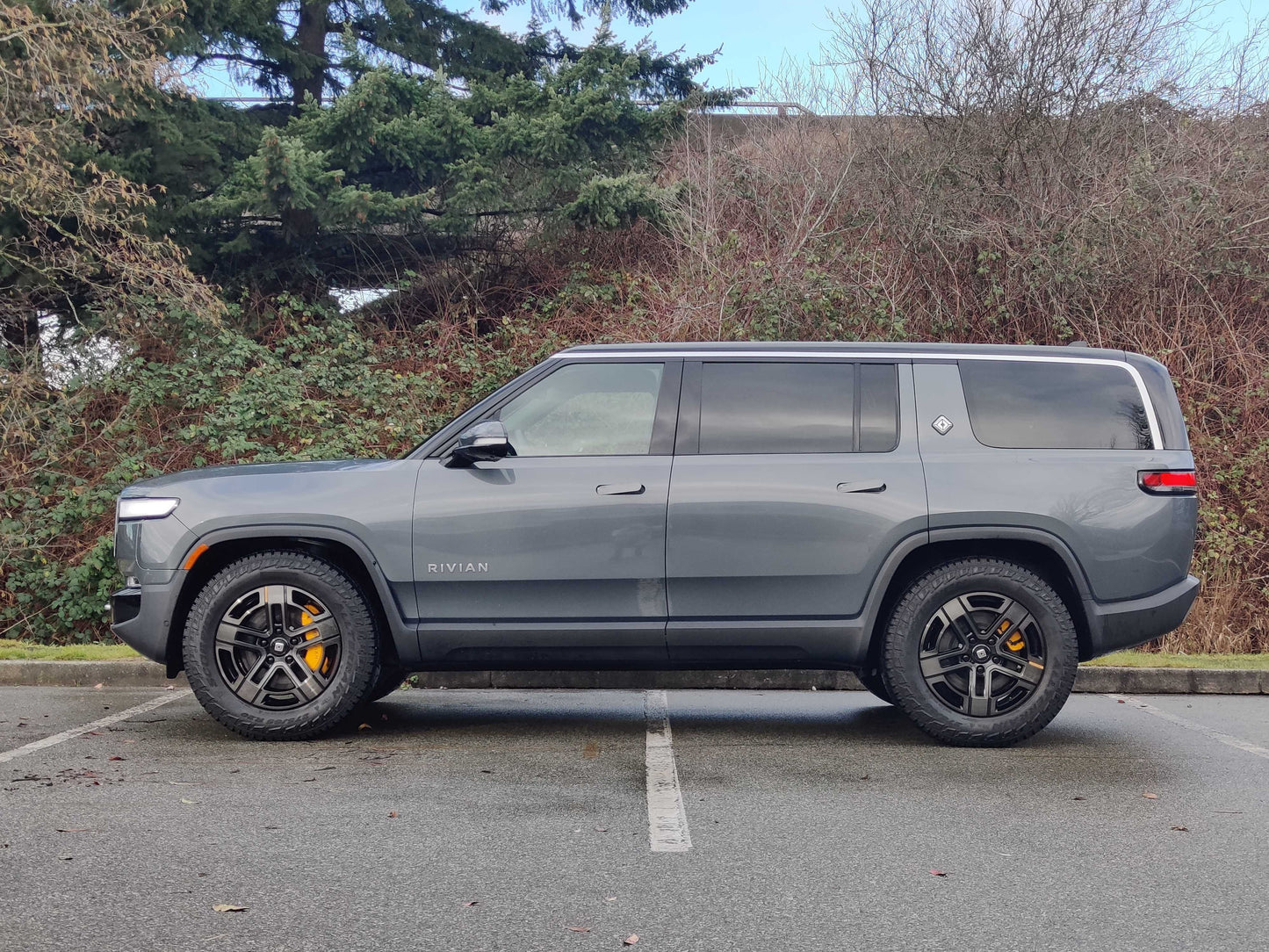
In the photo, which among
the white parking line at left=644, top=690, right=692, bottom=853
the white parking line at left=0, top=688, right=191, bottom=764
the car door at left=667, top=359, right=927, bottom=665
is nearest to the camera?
the white parking line at left=644, top=690, right=692, bottom=853

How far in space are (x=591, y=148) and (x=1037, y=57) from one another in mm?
5473

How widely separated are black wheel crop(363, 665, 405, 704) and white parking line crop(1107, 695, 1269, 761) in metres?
4.41

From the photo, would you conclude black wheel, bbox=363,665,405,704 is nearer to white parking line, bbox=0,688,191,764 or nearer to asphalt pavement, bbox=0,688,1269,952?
asphalt pavement, bbox=0,688,1269,952

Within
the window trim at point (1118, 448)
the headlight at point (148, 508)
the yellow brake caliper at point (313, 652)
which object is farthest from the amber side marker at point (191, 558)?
the window trim at point (1118, 448)

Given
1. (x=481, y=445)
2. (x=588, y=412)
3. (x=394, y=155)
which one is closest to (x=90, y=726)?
(x=481, y=445)

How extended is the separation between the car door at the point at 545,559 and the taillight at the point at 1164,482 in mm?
2396

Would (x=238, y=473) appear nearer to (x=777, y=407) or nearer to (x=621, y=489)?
(x=621, y=489)

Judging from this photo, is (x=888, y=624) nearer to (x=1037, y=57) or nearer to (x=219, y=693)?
(x=219, y=693)

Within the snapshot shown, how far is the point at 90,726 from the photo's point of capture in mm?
6883

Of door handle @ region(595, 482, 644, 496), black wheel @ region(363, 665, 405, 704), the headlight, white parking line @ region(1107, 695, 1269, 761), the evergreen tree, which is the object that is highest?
the evergreen tree

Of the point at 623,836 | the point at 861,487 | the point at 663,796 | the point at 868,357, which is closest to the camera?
the point at 623,836

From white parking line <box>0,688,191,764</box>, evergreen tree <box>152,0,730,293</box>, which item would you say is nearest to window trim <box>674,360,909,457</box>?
white parking line <box>0,688,191,764</box>

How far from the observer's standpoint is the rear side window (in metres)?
6.46

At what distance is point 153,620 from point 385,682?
1.48 meters
